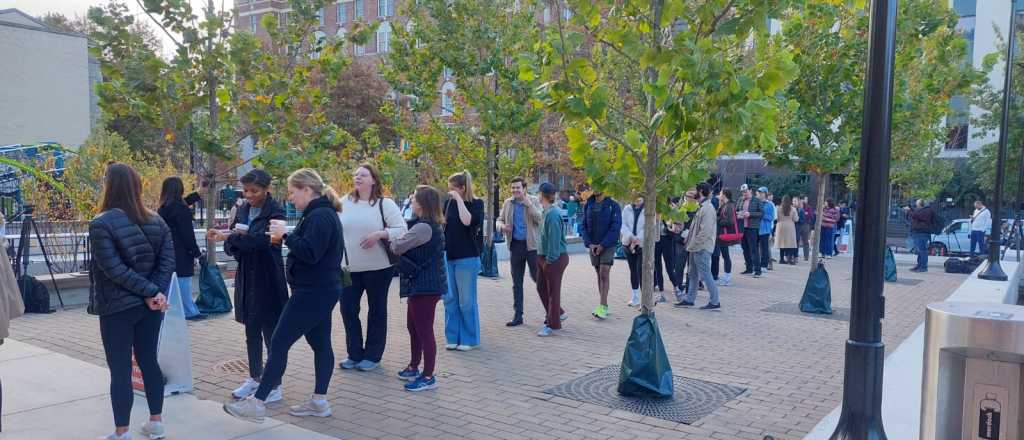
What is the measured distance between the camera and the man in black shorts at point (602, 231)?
9.64m

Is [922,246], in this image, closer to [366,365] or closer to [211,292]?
[366,365]

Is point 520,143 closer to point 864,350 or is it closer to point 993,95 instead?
point 864,350

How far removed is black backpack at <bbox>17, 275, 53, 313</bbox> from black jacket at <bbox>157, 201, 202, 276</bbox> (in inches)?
87.0

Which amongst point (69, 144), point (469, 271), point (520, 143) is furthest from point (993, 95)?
point (69, 144)

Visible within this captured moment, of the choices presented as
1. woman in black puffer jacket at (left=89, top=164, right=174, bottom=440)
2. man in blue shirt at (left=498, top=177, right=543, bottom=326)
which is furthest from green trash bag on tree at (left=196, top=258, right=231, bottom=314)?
woman in black puffer jacket at (left=89, top=164, right=174, bottom=440)

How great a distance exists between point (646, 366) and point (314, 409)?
8.54ft

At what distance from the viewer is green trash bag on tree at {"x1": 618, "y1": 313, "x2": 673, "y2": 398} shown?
20.1ft

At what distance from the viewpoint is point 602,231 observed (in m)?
9.70

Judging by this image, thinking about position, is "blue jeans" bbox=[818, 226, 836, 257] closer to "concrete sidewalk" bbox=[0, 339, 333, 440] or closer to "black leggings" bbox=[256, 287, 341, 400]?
"black leggings" bbox=[256, 287, 341, 400]

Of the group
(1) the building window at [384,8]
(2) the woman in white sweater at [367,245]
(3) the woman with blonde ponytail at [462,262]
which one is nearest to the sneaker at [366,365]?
(2) the woman in white sweater at [367,245]

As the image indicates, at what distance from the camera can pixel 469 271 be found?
759 cm

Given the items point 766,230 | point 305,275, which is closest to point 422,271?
point 305,275

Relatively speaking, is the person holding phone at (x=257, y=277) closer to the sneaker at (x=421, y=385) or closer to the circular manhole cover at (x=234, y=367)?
the circular manhole cover at (x=234, y=367)

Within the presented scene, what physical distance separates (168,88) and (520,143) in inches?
346
